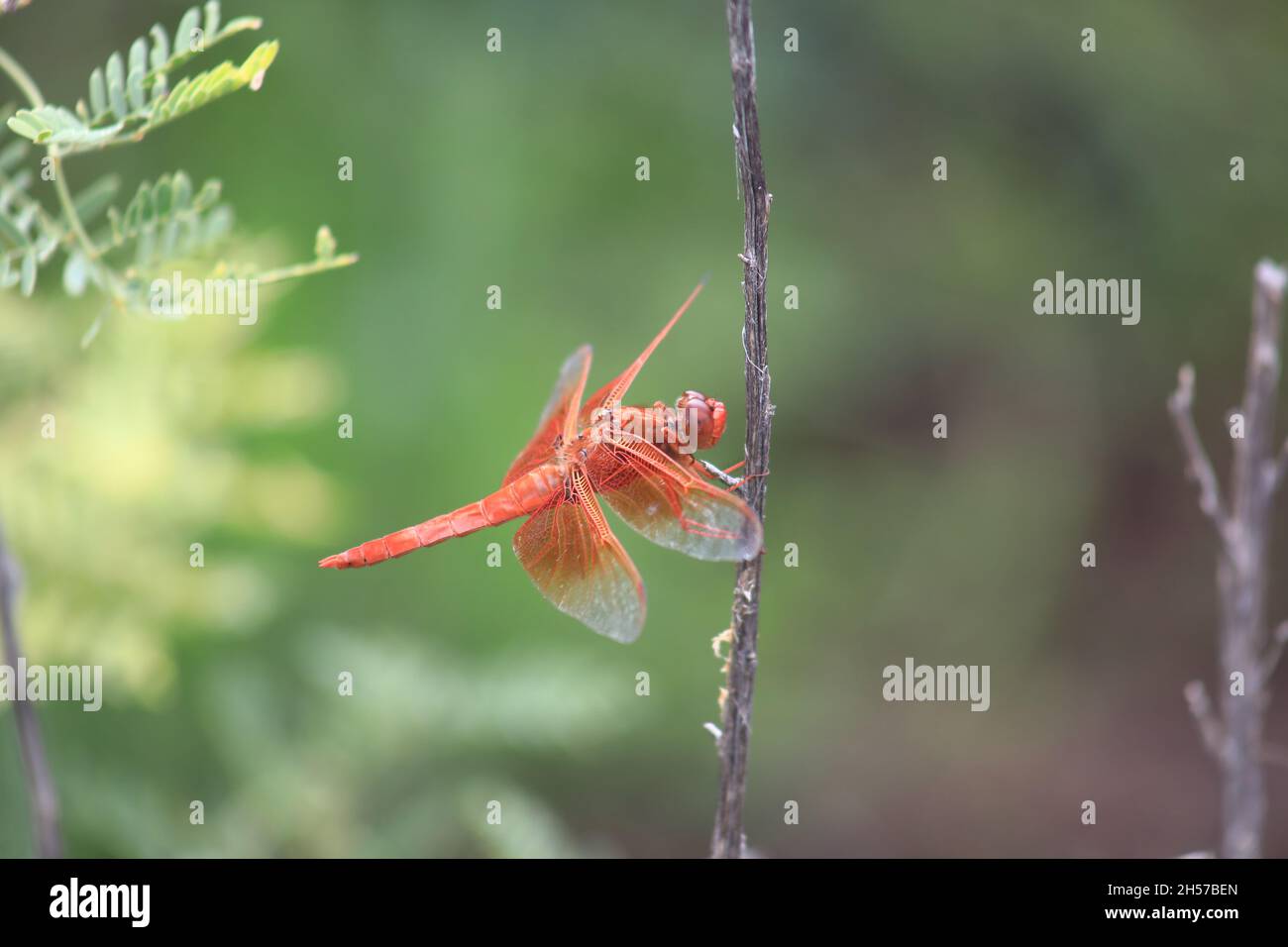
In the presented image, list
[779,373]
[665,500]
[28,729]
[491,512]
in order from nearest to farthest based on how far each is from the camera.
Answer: [28,729] → [665,500] → [491,512] → [779,373]

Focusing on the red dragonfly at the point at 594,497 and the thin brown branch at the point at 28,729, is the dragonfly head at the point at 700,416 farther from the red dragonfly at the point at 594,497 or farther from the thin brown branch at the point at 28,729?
the thin brown branch at the point at 28,729

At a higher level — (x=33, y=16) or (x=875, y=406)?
(x=33, y=16)

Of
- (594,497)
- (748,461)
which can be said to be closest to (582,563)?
(594,497)

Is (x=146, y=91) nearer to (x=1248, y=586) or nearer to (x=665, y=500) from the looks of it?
(x=665, y=500)

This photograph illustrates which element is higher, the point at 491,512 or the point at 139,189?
the point at 139,189

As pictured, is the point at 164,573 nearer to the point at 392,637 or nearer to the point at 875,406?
the point at 392,637
